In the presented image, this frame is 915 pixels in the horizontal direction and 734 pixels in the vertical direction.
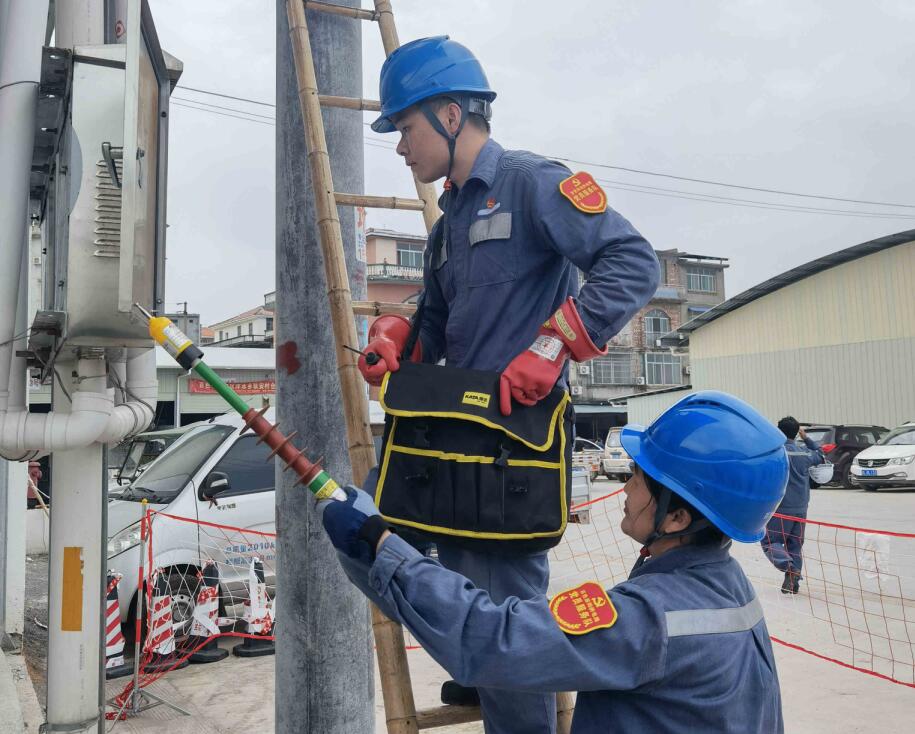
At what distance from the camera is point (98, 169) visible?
9.81 feet

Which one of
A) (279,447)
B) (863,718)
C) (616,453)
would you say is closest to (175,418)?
(616,453)

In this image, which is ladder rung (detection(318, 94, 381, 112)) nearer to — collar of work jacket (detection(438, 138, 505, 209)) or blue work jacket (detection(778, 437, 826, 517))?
collar of work jacket (detection(438, 138, 505, 209))

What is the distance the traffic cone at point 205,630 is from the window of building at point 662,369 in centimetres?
4708

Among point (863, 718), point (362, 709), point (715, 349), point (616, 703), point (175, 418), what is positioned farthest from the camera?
point (715, 349)

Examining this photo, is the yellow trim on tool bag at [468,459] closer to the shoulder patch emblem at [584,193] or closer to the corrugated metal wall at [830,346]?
the shoulder patch emblem at [584,193]

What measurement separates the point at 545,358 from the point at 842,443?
22.0 meters

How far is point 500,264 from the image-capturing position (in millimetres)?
2639

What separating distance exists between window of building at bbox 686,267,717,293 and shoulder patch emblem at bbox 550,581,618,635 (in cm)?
5708

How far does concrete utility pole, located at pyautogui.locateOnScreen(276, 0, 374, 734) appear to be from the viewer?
3135 mm

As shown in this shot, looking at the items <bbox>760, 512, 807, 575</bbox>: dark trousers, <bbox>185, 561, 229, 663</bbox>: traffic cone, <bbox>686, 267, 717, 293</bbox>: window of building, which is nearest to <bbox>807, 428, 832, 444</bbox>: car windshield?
<bbox>760, 512, 807, 575</bbox>: dark trousers

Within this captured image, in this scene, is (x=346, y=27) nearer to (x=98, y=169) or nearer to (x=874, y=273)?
(x=98, y=169)

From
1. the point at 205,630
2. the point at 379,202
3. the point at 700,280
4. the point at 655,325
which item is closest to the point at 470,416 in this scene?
the point at 379,202

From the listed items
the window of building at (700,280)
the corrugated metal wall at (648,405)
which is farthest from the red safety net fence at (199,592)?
the window of building at (700,280)

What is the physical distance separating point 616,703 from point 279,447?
90cm
